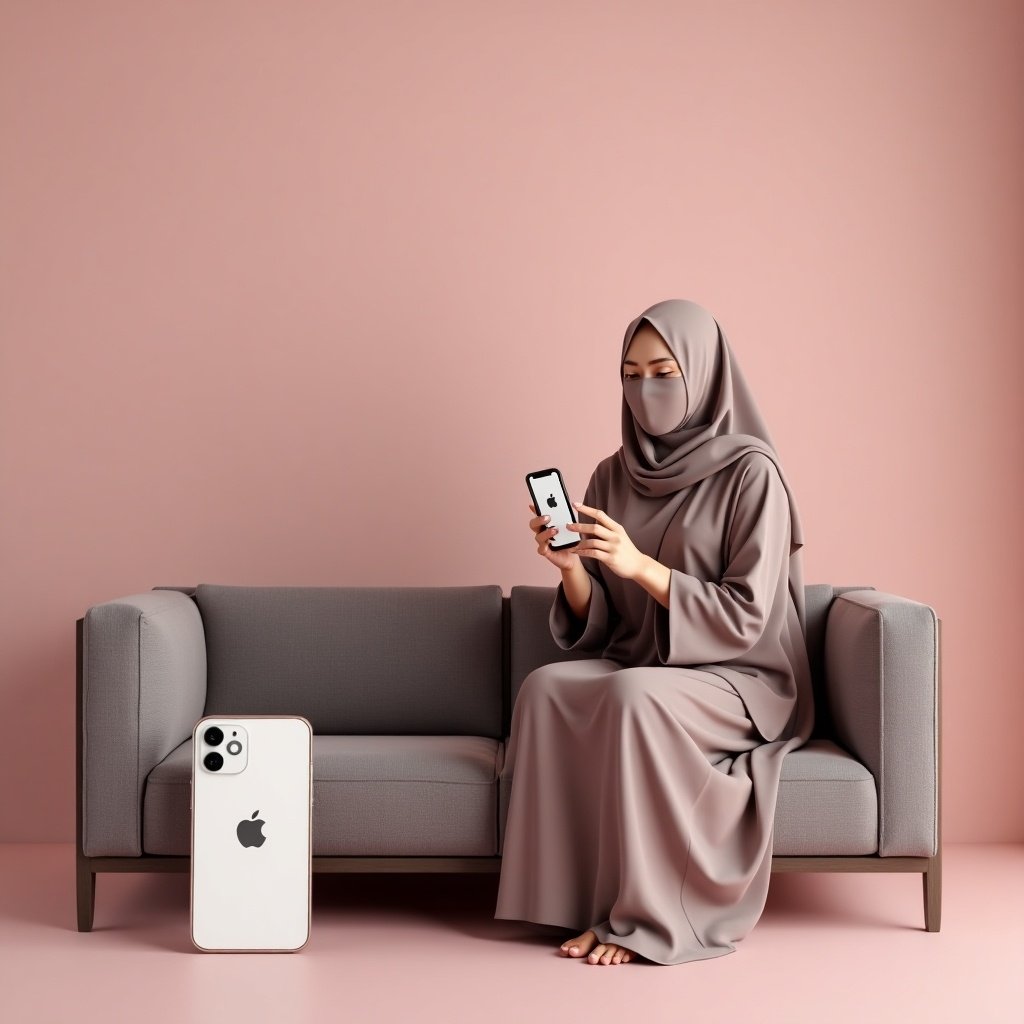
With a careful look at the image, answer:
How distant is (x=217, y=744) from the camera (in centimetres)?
277

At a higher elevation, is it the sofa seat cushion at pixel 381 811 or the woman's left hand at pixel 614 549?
the woman's left hand at pixel 614 549

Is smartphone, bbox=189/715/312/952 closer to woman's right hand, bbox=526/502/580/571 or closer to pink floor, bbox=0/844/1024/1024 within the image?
pink floor, bbox=0/844/1024/1024

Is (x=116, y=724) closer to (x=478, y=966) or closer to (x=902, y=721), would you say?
(x=478, y=966)

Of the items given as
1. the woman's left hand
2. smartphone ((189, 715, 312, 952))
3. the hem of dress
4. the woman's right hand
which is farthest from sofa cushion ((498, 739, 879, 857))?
smartphone ((189, 715, 312, 952))

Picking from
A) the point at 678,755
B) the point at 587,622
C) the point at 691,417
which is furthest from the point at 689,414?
the point at 678,755

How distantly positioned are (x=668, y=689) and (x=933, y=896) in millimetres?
858

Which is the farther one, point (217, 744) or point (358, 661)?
point (358, 661)

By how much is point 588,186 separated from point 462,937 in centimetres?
237

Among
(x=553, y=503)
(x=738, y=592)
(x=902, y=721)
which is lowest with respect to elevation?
(x=902, y=721)

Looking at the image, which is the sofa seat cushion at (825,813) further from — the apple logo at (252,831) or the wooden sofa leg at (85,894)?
the wooden sofa leg at (85,894)

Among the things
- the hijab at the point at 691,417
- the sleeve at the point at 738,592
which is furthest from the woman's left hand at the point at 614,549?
the hijab at the point at 691,417

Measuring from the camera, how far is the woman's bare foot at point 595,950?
262 cm

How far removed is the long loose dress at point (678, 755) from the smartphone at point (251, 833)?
1.59 ft

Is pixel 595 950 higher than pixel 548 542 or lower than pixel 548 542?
lower
